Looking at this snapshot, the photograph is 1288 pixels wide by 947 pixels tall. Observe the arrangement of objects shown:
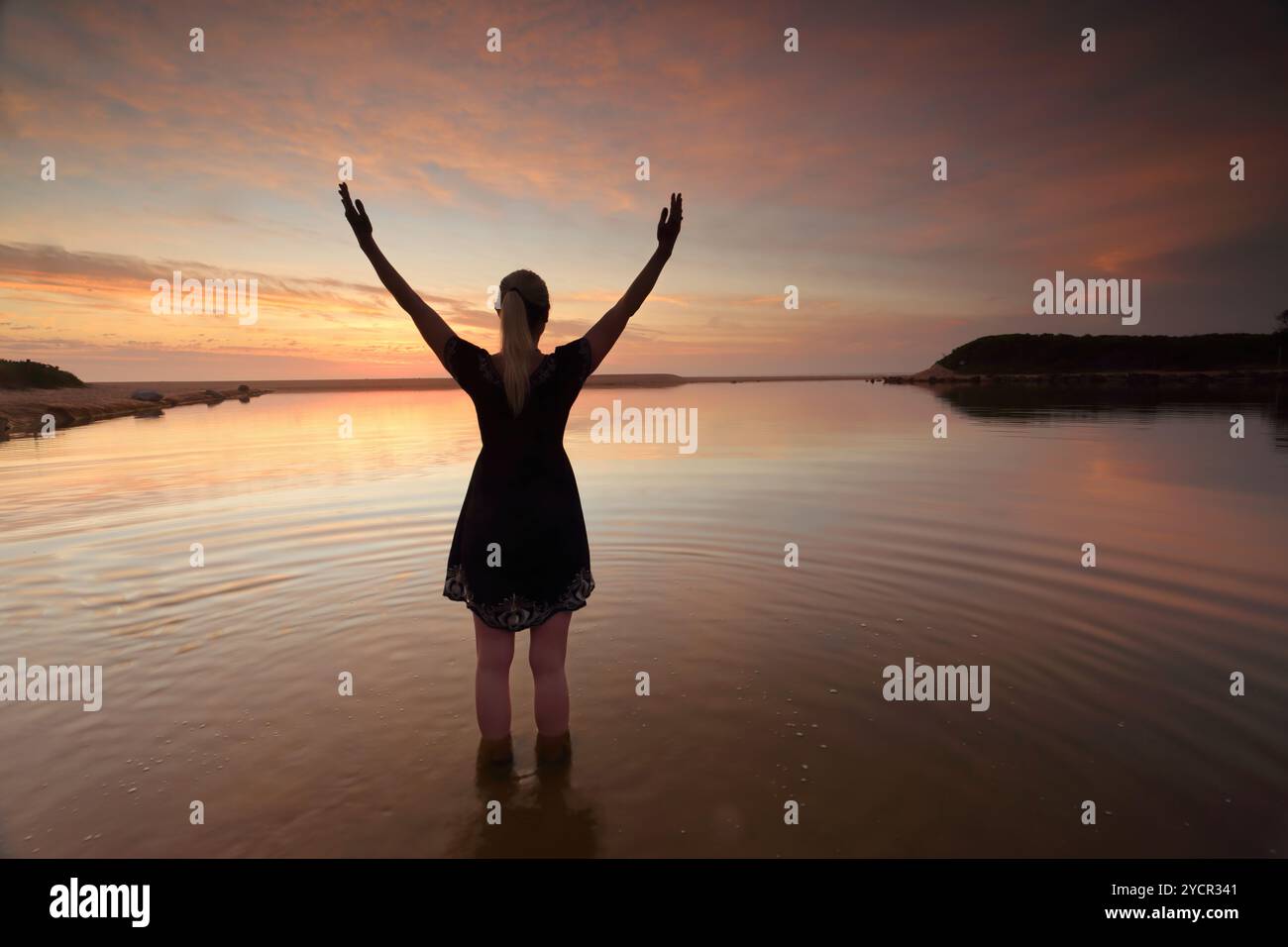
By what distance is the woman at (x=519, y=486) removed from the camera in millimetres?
3824

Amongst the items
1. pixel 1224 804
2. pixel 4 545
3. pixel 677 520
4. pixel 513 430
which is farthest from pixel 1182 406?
pixel 4 545

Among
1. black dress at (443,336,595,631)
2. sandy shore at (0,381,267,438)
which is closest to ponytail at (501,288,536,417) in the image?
black dress at (443,336,595,631)

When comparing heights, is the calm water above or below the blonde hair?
below

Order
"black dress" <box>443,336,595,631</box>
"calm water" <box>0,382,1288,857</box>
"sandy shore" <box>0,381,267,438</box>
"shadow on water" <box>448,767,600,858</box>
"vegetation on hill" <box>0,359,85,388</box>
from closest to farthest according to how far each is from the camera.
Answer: "shadow on water" <box>448,767,600,858</box> → "calm water" <box>0,382,1288,857</box> → "black dress" <box>443,336,595,631</box> → "sandy shore" <box>0,381,267,438</box> → "vegetation on hill" <box>0,359,85,388</box>

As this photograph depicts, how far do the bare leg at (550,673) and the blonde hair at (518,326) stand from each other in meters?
1.41

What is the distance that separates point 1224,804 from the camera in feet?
→ 12.5

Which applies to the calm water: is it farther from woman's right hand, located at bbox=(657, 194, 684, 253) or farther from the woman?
woman's right hand, located at bbox=(657, 194, 684, 253)

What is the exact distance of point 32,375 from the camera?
177 feet

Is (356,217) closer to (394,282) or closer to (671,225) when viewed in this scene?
(394,282)

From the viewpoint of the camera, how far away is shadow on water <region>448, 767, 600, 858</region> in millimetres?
3527

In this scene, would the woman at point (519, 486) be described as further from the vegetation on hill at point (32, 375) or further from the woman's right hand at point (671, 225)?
the vegetation on hill at point (32, 375)

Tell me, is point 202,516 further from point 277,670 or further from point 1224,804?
point 1224,804

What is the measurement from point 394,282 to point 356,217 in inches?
19.0
